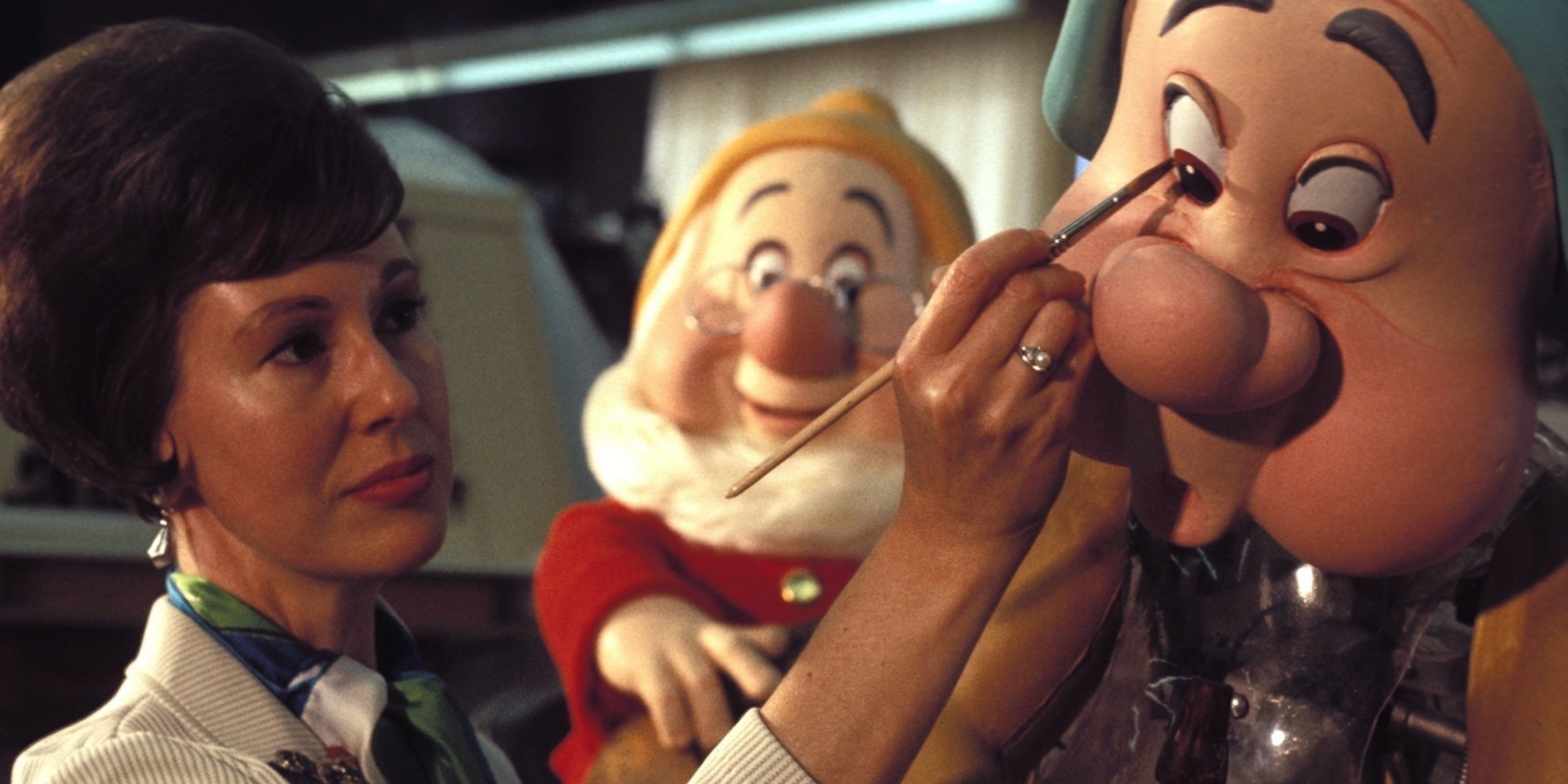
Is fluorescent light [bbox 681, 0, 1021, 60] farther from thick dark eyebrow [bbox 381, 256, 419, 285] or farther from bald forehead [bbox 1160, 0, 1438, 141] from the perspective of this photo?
bald forehead [bbox 1160, 0, 1438, 141]

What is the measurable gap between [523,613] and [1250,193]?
1.61 meters

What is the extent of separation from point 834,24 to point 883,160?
3988 mm

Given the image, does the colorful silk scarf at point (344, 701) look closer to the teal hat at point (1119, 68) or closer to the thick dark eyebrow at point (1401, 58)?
the teal hat at point (1119, 68)

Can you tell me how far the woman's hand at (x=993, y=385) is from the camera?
0.59 metres

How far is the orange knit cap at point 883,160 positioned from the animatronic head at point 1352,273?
704 millimetres

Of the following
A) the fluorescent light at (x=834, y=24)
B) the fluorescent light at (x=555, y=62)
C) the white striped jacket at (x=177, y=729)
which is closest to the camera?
the white striped jacket at (x=177, y=729)

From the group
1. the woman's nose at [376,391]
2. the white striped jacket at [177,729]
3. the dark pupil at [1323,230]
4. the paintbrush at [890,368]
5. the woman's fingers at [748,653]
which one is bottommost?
the woman's fingers at [748,653]

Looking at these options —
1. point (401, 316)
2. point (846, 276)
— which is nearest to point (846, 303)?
point (846, 276)

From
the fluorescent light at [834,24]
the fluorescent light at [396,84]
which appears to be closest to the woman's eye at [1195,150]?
the fluorescent light at [834,24]

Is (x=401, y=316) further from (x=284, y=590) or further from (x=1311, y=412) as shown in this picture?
(x=1311, y=412)

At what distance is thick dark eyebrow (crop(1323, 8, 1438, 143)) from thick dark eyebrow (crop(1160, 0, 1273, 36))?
4 centimetres

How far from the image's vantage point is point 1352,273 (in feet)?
2.01

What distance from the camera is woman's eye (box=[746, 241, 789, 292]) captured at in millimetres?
1304

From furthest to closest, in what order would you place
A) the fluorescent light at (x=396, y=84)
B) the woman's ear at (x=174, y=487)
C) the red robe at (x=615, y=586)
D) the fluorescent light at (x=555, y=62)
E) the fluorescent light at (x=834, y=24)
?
the fluorescent light at (x=396, y=84)
the fluorescent light at (x=555, y=62)
the fluorescent light at (x=834, y=24)
the red robe at (x=615, y=586)
the woman's ear at (x=174, y=487)
